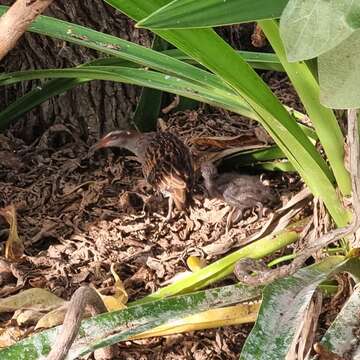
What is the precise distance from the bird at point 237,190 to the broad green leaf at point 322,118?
0.33 meters

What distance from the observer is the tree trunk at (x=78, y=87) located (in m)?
2.07

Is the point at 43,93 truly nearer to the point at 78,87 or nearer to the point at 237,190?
the point at 78,87

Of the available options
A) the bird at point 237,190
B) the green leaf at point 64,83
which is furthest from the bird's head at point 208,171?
the green leaf at point 64,83

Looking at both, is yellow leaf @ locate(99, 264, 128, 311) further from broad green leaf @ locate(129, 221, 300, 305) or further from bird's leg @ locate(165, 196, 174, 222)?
bird's leg @ locate(165, 196, 174, 222)

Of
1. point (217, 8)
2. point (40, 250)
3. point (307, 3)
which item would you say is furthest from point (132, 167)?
point (307, 3)

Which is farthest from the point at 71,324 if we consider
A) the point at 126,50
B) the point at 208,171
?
the point at 208,171

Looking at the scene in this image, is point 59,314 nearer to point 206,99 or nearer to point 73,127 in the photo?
point 206,99

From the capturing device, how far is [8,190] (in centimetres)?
192

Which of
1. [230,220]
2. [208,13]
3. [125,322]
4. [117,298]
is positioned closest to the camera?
[208,13]

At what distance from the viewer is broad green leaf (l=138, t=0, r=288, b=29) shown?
0.91 metres

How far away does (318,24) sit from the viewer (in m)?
0.66

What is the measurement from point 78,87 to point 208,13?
3.96 feet

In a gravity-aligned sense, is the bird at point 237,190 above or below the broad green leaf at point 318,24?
below

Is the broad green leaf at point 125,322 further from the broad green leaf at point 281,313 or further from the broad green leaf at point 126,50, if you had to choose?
the broad green leaf at point 126,50
